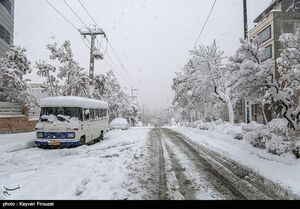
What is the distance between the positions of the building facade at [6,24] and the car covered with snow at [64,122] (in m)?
32.2

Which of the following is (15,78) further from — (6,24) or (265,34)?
(265,34)

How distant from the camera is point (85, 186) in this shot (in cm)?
765

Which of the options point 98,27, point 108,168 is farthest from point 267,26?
point 108,168

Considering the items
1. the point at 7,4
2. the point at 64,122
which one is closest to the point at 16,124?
the point at 64,122

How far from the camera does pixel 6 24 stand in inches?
1889

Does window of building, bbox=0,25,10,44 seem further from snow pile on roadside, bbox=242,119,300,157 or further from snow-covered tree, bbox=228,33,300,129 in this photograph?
snow pile on roadside, bbox=242,119,300,157

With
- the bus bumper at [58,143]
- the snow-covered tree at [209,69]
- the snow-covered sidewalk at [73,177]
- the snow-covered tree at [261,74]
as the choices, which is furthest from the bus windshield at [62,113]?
the snow-covered tree at [209,69]

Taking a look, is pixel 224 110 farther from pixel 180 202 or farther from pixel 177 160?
pixel 180 202

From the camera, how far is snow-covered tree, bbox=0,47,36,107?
24.0 m

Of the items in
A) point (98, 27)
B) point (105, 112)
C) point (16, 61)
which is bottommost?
point (105, 112)

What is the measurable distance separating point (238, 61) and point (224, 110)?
43934 mm

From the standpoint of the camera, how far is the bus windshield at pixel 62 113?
54.9 feet

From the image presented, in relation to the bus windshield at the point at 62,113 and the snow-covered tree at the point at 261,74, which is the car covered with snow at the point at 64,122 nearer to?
the bus windshield at the point at 62,113

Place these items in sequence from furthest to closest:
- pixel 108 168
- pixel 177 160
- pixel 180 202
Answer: pixel 177 160
pixel 108 168
pixel 180 202
